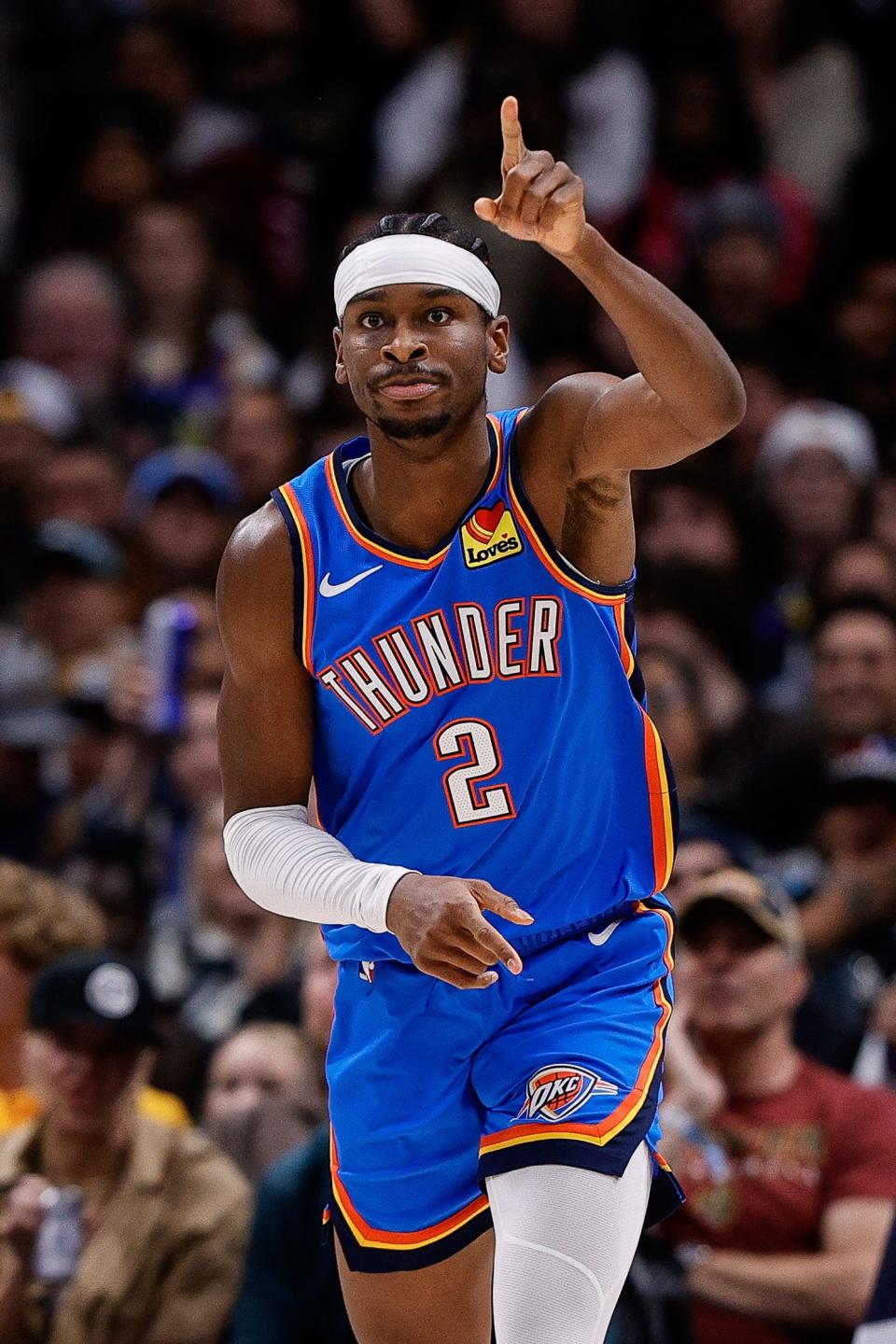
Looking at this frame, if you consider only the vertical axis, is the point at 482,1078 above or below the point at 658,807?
below

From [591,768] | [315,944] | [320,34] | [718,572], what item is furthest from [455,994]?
[320,34]

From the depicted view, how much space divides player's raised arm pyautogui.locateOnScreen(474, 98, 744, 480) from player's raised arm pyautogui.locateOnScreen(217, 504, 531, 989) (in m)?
0.68

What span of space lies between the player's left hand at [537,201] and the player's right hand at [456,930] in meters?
1.15

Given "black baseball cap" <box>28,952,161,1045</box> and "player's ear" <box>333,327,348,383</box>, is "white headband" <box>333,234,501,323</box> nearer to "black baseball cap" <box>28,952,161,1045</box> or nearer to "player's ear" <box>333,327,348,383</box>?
"player's ear" <box>333,327,348,383</box>

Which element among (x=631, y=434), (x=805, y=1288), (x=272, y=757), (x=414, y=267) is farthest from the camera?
(x=805, y=1288)

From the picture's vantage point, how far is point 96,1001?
6.27 metres

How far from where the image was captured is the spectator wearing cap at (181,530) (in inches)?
380

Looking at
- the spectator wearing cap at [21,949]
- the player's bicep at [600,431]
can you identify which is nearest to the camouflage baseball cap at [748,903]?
the spectator wearing cap at [21,949]

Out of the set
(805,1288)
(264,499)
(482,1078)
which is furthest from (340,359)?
(264,499)

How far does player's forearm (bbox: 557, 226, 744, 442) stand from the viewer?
13.3 feet

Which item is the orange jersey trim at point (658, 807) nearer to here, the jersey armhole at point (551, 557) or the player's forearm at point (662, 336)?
the jersey armhole at point (551, 557)

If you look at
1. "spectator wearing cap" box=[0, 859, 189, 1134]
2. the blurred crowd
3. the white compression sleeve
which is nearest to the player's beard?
the white compression sleeve

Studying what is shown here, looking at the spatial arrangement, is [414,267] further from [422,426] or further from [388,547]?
[388,547]

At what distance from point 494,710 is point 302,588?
454 millimetres
